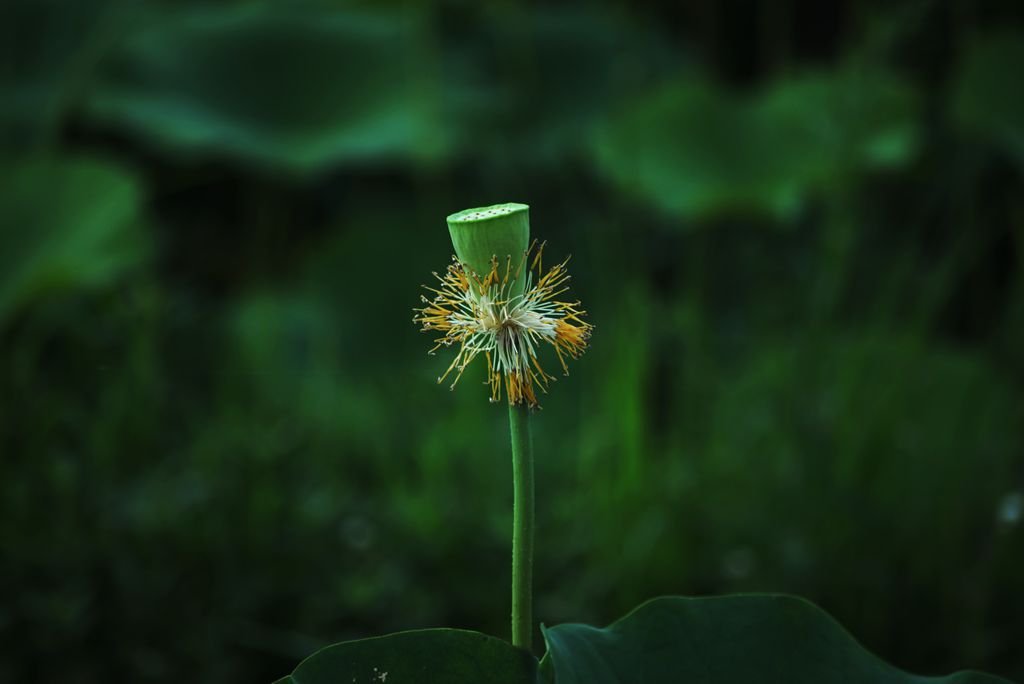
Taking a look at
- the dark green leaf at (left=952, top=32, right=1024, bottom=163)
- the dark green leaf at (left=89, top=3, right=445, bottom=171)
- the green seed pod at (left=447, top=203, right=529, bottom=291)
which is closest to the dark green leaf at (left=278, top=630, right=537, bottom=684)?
the green seed pod at (left=447, top=203, right=529, bottom=291)

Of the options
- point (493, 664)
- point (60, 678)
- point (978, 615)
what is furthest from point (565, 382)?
point (493, 664)

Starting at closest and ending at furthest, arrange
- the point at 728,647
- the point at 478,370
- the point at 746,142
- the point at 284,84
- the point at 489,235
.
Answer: the point at 489,235, the point at 728,647, the point at 478,370, the point at 746,142, the point at 284,84

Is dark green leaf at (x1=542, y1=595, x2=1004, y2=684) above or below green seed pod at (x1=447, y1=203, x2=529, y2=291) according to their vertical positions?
below

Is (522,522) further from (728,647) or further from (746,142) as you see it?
(746,142)

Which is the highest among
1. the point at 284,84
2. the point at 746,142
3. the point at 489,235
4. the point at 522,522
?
the point at 284,84

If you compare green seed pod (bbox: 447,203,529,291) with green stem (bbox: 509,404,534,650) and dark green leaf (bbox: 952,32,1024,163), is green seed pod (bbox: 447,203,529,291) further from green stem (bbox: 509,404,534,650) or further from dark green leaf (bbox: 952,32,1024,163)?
dark green leaf (bbox: 952,32,1024,163)

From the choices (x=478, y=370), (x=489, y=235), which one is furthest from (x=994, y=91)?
(x=489, y=235)

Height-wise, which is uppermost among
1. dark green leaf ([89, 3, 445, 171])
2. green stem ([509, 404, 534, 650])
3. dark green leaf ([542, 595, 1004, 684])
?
dark green leaf ([89, 3, 445, 171])
